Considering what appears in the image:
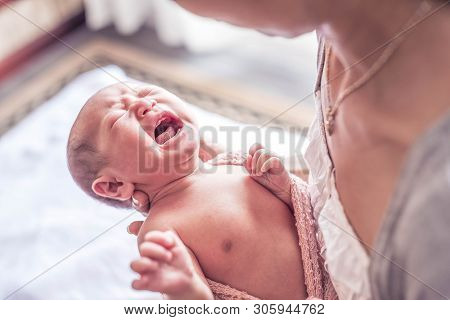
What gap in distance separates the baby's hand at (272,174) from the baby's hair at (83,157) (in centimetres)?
19

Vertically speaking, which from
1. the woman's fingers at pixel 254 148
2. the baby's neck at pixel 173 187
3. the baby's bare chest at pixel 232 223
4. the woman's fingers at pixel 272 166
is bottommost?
the baby's neck at pixel 173 187

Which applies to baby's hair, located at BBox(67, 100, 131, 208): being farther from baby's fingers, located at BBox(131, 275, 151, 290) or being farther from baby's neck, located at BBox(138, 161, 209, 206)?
baby's fingers, located at BBox(131, 275, 151, 290)

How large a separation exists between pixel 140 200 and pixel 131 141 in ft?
0.29

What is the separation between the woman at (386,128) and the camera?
40cm

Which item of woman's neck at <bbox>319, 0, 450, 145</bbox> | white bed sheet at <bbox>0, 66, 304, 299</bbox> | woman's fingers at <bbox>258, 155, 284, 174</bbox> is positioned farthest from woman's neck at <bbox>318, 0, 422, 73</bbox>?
white bed sheet at <bbox>0, 66, 304, 299</bbox>

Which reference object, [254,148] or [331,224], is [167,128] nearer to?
[254,148]

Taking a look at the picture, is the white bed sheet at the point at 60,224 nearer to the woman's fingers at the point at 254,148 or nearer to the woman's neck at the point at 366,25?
the woman's fingers at the point at 254,148

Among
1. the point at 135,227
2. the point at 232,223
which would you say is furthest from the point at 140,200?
the point at 232,223

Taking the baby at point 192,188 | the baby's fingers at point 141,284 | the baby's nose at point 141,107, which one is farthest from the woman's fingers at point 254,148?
the baby's fingers at point 141,284

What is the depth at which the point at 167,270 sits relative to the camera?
533mm

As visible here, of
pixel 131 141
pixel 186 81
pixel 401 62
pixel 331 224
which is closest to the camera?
pixel 401 62

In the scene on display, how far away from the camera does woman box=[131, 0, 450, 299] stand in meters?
0.40

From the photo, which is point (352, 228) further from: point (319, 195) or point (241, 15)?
point (241, 15)
